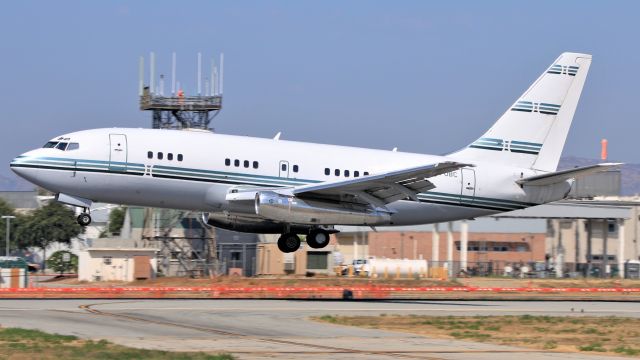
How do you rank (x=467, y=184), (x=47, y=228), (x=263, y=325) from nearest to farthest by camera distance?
(x=263, y=325) → (x=467, y=184) → (x=47, y=228)

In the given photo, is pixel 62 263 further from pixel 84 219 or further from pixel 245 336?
pixel 245 336

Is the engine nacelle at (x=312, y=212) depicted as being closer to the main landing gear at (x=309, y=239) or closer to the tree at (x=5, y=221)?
the main landing gear at (x=309, y=239)

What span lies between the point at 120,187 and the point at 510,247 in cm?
7072

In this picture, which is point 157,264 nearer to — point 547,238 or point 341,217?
point 341,217

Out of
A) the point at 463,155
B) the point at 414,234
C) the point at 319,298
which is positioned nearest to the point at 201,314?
the point at 319,298

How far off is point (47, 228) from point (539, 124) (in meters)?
108

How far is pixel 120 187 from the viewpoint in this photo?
4194 centimetres

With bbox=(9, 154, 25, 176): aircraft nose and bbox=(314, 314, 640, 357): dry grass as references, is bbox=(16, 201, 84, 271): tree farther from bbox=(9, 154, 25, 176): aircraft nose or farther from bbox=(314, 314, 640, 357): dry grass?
bbox=(314, 314, 640, 357): dry grass

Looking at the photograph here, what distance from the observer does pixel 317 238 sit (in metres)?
47.0

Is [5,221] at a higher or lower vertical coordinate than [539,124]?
lower

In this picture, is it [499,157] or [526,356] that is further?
[499,157]

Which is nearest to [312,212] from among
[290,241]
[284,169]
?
[284,169]

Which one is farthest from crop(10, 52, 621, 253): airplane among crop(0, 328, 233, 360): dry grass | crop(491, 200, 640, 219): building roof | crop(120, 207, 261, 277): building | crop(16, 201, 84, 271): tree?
crop(16, 201, 84, 271): tree

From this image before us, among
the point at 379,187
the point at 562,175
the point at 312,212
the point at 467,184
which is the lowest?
the point at 312,212
